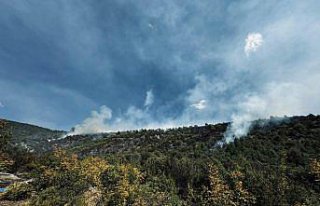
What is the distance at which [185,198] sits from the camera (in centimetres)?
1866

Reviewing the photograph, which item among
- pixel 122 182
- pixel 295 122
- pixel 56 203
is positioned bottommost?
pixel 56 203

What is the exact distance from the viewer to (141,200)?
1558 centimetres

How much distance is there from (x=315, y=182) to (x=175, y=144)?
37902 mm

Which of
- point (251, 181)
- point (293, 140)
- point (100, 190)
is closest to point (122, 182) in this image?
point (100, 190)

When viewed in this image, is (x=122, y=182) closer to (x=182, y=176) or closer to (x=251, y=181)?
(x=182, y=176)

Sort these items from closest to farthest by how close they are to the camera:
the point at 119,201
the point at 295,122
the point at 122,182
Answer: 1. the point at 119,201
2. the point at 122,182
3. the point at 295,122

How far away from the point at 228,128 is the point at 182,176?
41998 mm

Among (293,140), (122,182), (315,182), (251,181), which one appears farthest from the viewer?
(293,140)

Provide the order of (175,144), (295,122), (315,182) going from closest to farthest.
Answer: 1. (315,182)
2. (295,122)
3. (175,144)

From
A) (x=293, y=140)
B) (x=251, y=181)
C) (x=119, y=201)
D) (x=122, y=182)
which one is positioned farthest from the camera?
(x=293, y=140)

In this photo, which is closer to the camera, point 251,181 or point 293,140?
point 251,181

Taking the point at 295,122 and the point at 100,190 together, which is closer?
the point at 100,190

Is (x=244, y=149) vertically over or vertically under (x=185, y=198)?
over

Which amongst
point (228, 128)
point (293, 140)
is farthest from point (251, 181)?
point (228, 128)
